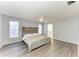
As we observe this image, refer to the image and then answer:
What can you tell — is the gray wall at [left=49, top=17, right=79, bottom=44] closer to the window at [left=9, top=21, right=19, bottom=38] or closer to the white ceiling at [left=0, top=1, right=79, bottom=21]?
the white ceiling at [left=0, top=1, right=79, bottom=21]

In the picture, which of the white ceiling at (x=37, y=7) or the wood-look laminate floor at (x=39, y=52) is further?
the wood-look laminate floor at (x=39, y=52)

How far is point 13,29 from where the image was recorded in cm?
653

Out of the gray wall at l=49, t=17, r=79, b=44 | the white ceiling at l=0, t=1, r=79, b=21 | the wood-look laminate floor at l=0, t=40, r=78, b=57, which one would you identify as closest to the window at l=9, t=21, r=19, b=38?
the wood-look laminate floor at l=0, t=40, r=78, b=57

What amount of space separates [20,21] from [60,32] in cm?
464

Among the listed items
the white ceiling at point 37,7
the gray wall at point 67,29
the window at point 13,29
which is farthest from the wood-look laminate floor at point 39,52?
the white ceiling at point 37,7

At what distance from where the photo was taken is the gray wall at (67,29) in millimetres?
6371

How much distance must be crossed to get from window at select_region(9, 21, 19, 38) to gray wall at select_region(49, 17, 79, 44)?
4.71 metres

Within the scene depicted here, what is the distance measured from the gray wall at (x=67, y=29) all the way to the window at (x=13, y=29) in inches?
186

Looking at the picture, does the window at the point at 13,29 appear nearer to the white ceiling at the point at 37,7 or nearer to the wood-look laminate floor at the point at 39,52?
the wood-look laminate floor at the point at 39,52

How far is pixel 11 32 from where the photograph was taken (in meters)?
6.37

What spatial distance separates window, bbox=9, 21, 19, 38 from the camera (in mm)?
6277

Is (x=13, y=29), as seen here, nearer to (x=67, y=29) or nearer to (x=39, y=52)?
(x=39, y=52)

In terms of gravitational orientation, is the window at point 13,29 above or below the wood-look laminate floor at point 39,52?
above

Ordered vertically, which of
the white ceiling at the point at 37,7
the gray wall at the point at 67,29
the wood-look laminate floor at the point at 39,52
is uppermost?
the white ceiling at the point at 37,7
